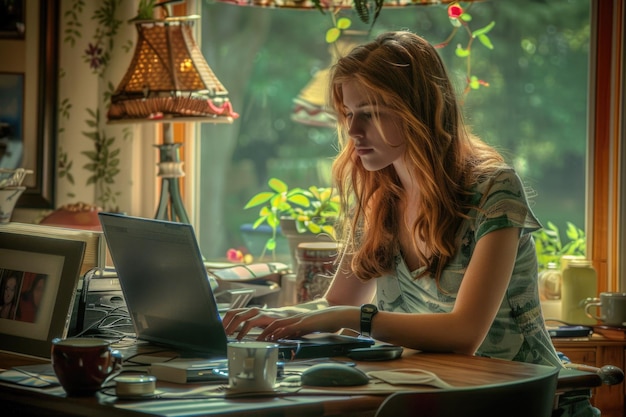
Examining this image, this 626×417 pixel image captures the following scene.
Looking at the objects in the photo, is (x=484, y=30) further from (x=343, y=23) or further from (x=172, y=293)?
(x=172, y=293)

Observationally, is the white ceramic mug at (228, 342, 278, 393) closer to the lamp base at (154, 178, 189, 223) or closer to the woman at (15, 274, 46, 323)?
the woman at (15, 274, 46, 323)

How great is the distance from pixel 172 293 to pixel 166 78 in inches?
43.4

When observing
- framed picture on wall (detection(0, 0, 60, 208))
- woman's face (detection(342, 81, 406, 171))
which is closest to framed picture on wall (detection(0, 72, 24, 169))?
framed picture on wall (detection(0, 0, 60, 208))

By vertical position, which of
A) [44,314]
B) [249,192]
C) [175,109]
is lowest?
[44,314]

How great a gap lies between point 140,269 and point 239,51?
164 cm

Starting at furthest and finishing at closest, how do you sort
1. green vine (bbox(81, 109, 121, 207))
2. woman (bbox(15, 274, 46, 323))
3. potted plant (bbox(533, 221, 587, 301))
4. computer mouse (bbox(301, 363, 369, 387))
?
1. potted plant (bbox(533, 221, 587, 301))
2. green vine (bbox(81, 109, 121, 207))
3. woman (bbox(15, 274, 46, 323))
4. computer mouse (bbox(301, 363, 369, 387))

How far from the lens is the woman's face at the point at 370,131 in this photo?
1902 mm

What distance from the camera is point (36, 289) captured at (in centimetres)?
170

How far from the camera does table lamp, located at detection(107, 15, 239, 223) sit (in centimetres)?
263

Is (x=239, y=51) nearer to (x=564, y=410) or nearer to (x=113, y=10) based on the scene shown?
(x=113, y=10)

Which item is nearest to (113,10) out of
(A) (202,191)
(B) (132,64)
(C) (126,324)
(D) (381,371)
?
(B) (132,64)

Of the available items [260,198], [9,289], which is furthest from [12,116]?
[9,289]

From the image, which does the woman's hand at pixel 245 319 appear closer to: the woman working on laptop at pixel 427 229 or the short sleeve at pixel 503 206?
the woman working on laptop at pixel 427 229

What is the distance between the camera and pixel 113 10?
3.02 meters
